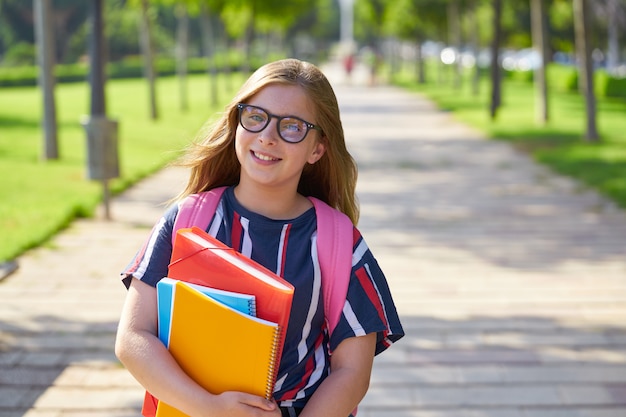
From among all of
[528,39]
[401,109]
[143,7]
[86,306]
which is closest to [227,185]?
[86,306]

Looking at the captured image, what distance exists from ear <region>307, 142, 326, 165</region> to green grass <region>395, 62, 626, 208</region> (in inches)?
309

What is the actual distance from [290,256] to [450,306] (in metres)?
3.91

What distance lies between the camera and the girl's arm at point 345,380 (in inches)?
82.7

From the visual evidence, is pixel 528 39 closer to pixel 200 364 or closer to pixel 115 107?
pixel 115 107

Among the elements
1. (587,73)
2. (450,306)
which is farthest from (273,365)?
(587,73)

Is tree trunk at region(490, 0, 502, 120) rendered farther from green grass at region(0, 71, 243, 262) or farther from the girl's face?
the girl's face

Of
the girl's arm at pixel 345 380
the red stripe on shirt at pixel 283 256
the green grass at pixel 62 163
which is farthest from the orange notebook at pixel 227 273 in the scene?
the green grass at pixel 62 163

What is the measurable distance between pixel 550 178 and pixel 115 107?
61.5 feet

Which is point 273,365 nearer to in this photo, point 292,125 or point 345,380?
point 345,380

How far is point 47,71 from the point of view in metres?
13.9

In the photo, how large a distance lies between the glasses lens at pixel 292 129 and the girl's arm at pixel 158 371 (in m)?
0.46

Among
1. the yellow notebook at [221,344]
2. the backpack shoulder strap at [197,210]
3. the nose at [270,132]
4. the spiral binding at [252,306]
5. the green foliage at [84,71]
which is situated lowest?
the yellow notebook at [221,344]

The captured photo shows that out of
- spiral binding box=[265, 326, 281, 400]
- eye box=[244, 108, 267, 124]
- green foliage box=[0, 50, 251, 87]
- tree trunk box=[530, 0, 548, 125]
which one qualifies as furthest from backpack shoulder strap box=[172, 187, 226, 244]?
green foliage box=[0, 50, 251, 87]

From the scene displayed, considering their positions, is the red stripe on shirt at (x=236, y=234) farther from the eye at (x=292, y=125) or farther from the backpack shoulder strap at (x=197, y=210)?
the eye at (x=292, y=125)
